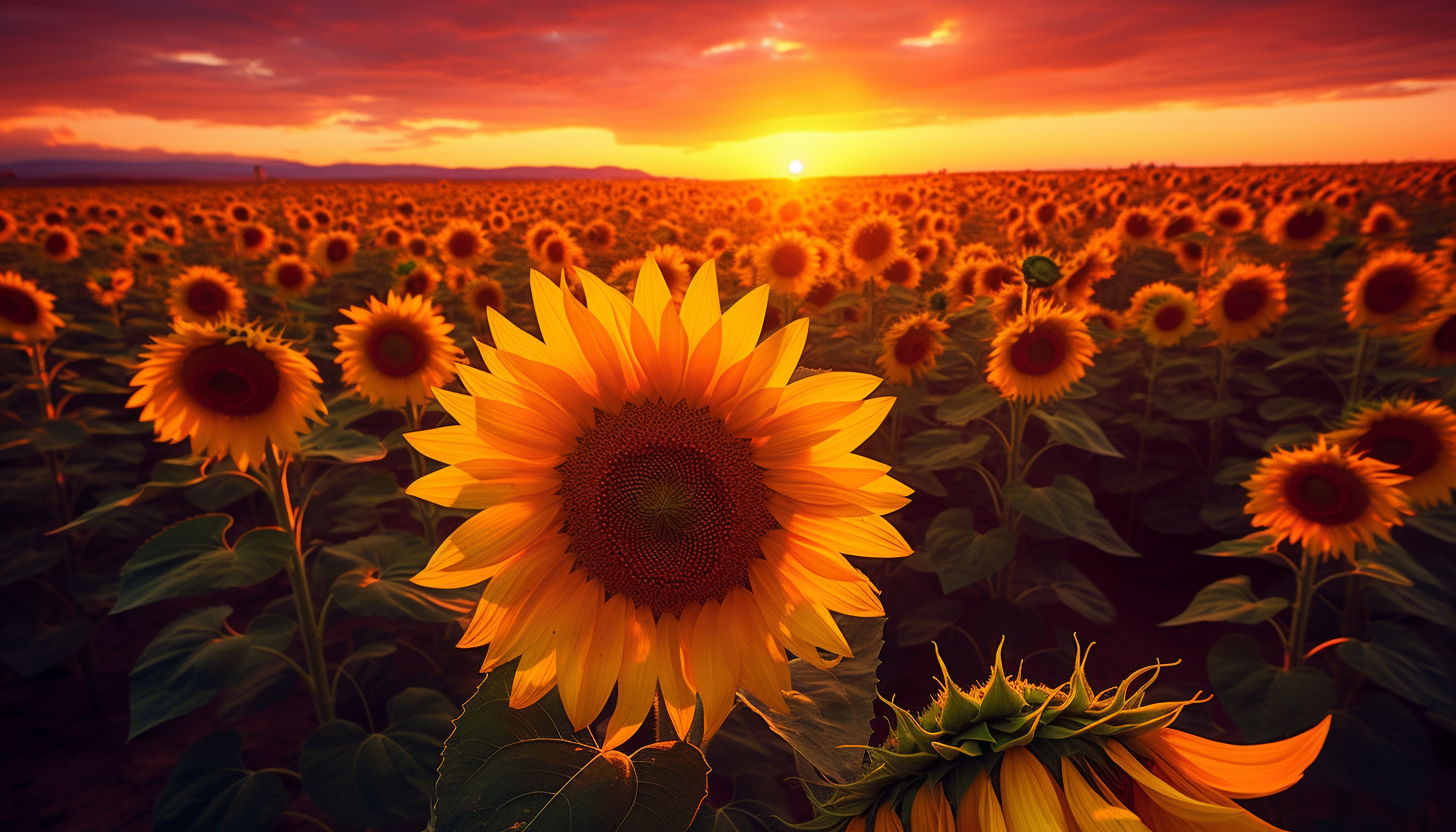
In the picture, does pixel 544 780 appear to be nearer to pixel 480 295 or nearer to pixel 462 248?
pixel 480 295

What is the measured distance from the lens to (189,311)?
5977mm

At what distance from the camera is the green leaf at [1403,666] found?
2666 mm

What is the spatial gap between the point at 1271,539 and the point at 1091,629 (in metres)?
1.90

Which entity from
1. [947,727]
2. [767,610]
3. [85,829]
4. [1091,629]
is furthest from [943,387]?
[85,829]

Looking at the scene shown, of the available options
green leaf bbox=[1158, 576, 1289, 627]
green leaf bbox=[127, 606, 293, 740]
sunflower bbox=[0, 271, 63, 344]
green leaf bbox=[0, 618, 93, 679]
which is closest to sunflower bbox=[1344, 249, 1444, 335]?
green leaf bbox=[1158, 576, 1289, 627]

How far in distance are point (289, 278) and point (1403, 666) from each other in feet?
32.5

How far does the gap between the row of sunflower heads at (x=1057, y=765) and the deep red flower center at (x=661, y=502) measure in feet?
1.74

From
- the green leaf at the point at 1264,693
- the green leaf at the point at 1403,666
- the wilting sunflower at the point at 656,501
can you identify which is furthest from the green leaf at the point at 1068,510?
the wilting sunflower at the point at 656,501

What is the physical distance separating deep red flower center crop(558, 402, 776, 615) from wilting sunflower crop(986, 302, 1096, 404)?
2.86 metres

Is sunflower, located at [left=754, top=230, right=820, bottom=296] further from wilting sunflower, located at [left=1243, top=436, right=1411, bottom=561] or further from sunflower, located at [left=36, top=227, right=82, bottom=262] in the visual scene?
sunflower, located at [left=36, top=227, right=82, bottom=262]

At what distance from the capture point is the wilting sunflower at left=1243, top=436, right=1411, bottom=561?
2.67 metres

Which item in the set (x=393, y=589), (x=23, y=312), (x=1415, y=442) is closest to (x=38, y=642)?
(x=23, y=312)

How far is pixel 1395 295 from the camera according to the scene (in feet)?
15.2

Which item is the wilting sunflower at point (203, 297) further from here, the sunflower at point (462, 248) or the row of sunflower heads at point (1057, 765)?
the row of sunflower heads at point (1057, 765)
